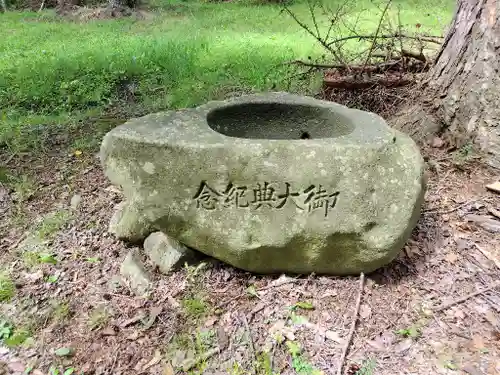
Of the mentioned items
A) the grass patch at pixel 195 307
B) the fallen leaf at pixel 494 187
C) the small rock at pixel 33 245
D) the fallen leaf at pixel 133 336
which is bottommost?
the small rock at pixel 33 245

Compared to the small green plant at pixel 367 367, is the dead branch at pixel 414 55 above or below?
above

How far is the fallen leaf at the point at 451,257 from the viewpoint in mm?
3180

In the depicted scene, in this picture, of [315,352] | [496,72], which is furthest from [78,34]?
[315,352]

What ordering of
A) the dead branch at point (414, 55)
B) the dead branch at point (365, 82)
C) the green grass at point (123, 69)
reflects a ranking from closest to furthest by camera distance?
the dead branch at point (365, 82) → the dead branch at point (414, 55) → the green grass at point (123, 69)

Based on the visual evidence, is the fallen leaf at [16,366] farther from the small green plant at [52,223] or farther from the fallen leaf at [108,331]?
the small green plant at [52,223]

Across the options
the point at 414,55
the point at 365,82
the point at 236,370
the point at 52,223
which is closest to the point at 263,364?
the point at 236,370

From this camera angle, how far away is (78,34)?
29.2 ft

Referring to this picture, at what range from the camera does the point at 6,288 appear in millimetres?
3133

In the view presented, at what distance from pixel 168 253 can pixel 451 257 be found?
2007mm

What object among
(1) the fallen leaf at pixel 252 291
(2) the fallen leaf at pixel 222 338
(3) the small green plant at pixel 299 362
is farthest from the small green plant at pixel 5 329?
(3) the small green plant at pixel 299 362

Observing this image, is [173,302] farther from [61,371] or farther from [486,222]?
[486,222]

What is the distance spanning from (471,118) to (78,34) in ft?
25.3

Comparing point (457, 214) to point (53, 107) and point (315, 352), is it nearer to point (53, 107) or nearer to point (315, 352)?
point (315, 352)

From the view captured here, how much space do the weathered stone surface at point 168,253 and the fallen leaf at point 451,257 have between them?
70.5 inches
